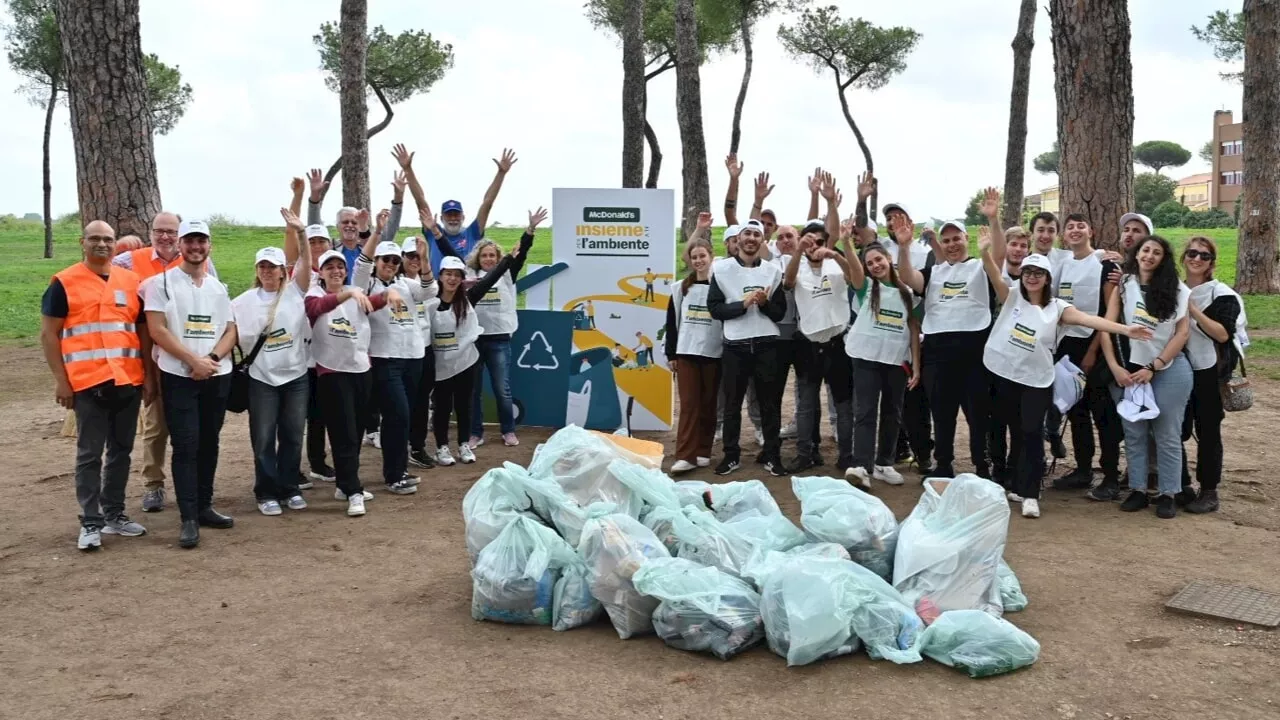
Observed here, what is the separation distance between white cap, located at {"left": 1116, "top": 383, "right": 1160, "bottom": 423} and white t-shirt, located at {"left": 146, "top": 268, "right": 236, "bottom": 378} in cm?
566

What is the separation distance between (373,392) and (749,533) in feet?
12.5

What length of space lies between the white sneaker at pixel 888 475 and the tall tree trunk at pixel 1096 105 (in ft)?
A: 9.86

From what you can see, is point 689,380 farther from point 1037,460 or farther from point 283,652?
point 283,652

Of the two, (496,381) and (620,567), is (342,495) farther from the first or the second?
(620,567)

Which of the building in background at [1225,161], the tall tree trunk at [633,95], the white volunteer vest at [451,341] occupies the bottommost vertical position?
the white volunteer vest at [451,341]

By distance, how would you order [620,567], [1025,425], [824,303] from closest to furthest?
[620,567] < [1025,425] < [824,303]

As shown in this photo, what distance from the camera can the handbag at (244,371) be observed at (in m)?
7.34

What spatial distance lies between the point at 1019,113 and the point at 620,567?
17.6 metres

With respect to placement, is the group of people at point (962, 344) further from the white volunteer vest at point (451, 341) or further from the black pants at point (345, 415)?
the black pants at point (345, 415)

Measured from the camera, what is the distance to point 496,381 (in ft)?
32.2

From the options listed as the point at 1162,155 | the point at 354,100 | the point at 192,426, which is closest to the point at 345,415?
the point at 192,426

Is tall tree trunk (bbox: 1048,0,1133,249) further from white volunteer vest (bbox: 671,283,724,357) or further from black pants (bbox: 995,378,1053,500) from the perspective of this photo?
white volunteer vest (bbox: 671,283,724,357)

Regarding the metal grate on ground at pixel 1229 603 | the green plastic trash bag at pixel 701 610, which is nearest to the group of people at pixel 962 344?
the metal grate on ground at pixel 1229 603

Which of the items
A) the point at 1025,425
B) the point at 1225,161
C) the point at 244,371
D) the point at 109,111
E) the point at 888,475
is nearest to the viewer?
the point at 1025,425
